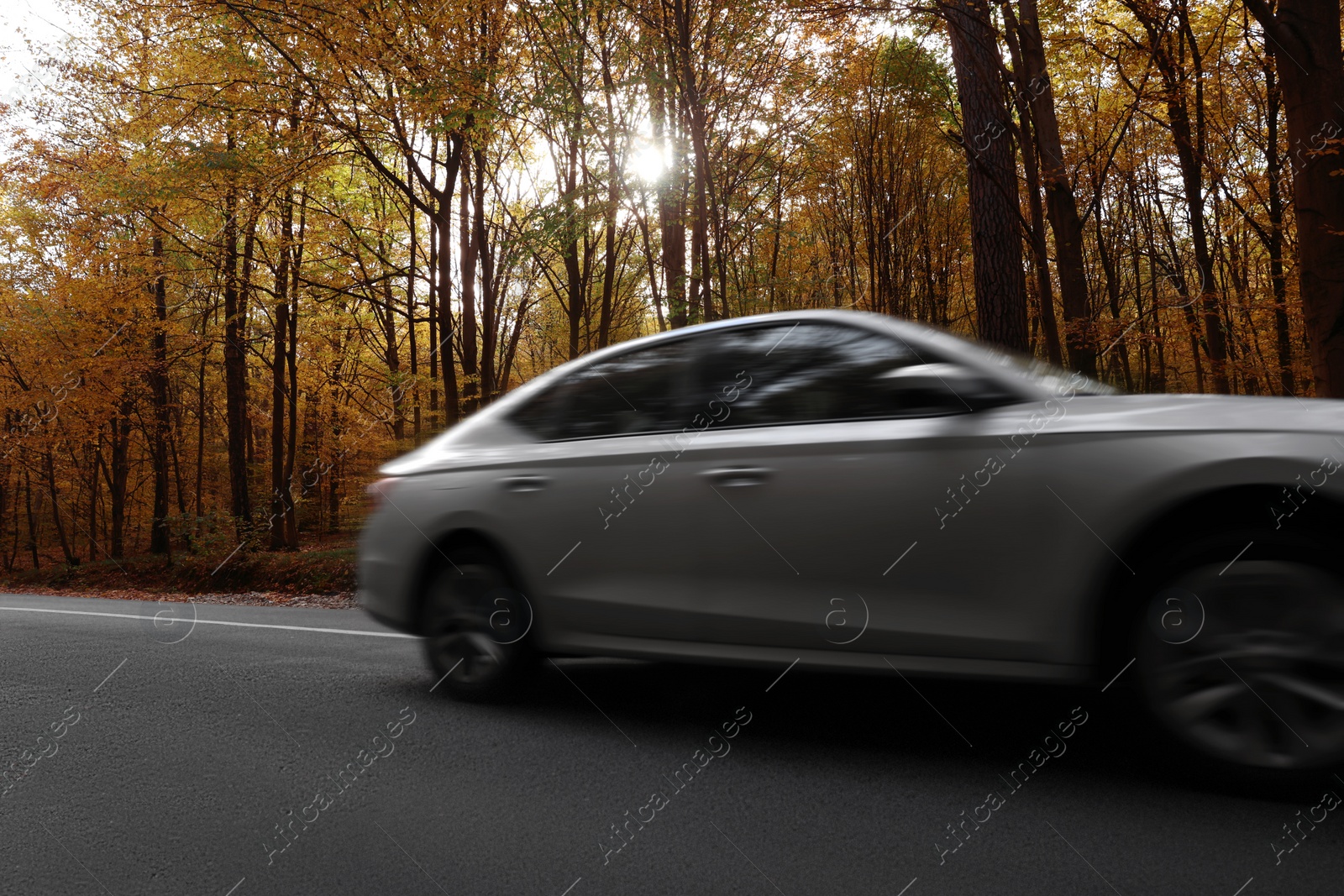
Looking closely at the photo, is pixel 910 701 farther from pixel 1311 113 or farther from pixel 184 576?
pixel 184 576

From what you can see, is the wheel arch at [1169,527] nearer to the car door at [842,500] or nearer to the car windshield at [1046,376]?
the car door at [842,500]

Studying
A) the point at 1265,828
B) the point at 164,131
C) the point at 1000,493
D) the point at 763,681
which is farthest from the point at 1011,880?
the point at 164,131

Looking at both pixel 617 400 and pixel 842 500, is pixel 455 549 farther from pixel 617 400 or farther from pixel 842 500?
pixel 842 500

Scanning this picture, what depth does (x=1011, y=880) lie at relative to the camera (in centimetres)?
275

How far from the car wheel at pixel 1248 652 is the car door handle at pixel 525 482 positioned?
2.68m

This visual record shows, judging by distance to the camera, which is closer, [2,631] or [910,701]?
[910,701]

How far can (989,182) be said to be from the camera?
11.4 m

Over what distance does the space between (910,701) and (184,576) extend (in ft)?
60.0

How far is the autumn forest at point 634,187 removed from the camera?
39.3ft

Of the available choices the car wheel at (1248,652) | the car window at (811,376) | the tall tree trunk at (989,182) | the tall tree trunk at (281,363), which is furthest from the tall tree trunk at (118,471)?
the car wheel at (1248,652)

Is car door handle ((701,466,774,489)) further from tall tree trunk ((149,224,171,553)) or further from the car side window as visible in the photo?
tall tree trunk ((149,224,171,553))

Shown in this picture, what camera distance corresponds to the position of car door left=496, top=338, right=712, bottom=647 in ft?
13.9

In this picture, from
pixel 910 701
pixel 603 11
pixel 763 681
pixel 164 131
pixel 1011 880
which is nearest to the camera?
pixel 1011 880

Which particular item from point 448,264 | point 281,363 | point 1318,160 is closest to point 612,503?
point 1318,160
